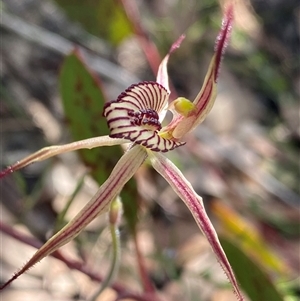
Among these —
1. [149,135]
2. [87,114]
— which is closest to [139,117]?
[149,135]

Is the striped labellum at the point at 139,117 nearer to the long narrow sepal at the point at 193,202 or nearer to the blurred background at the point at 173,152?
the long narrow sepal at the point at 193,202

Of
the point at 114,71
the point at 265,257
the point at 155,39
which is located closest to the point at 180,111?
the point at 265,257

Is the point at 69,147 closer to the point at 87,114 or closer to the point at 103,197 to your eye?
the point at 103,197

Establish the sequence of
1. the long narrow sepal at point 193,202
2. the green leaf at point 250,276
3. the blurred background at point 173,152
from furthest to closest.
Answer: the blurred background at point 173,152 < the green leaf at point 250,276 < the long narrow sepal at point 193,202

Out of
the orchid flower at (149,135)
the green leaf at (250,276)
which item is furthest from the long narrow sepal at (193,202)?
the green leaf at (250,276)

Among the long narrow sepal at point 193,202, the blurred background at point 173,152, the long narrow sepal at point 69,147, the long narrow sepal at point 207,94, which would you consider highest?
the blurred background at point 173,152

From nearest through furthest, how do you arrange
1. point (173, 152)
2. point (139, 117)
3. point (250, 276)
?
point (139, 117), point (250, 276), point (173, 152)
